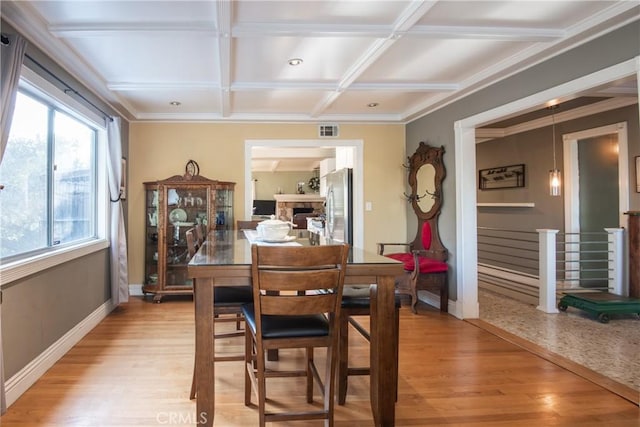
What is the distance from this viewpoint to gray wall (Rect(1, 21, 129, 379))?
2236mm

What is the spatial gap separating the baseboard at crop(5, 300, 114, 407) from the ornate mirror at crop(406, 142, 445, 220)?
364 centimetres

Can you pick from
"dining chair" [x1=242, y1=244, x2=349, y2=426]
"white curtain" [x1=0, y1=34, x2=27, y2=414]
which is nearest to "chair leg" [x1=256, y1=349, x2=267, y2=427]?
"dining chair" [x1=242, y1=244, x2=349, y2=426]

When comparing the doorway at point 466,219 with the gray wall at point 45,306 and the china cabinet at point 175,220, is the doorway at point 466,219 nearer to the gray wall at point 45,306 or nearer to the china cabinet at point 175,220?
the china cabinet at point 175,220

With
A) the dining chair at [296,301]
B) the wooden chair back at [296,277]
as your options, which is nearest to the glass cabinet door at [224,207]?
the dining chair at [296,301]

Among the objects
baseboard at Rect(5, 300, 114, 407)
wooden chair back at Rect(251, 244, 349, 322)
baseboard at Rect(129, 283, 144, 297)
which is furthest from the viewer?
baseboard at Rect(129, 283, 144, 297)

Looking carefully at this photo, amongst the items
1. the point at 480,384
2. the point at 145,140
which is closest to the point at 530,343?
the point at 480,384

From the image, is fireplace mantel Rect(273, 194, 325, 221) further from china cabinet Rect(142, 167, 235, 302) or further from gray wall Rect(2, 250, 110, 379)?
gray wall Rect(2, 250, 110, 379)

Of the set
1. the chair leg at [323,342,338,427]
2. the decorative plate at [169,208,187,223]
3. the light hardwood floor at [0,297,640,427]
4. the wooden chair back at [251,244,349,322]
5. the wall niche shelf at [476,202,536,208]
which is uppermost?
the wall niche shelf at [476,202,536,208]

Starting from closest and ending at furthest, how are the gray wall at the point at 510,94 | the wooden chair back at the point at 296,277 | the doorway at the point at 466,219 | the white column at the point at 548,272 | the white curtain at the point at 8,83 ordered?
the wooden chair back at the point at 296,277, the white curtain at the point at 8,83, the gray wall at the point at 510,94, the doorway at the point at 466,219, the white column at the point at 548,272

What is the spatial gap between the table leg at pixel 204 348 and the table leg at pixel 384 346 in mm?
771

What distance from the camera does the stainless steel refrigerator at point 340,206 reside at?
5270mm

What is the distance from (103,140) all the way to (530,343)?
14.5 feet

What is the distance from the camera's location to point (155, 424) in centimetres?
197

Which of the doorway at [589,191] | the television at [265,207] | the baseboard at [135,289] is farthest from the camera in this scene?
the television at [265,207]
